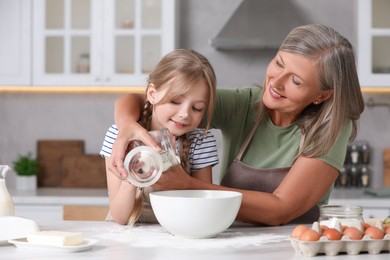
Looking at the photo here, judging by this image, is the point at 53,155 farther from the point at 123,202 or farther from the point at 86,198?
the point at 123,202

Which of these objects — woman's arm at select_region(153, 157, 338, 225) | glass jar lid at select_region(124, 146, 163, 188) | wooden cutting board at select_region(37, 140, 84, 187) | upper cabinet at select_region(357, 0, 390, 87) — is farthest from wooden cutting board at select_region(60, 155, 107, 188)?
glass jar lid at select_region(124, 146, 163, 188)

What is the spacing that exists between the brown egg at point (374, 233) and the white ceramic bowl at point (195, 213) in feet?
1.02

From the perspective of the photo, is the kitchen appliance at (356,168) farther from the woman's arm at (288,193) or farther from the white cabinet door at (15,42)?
the woman's arm at (288,193)

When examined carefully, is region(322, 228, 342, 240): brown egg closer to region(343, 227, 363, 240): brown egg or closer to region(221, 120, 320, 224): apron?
region(343, 227, 363, 240): brown egg

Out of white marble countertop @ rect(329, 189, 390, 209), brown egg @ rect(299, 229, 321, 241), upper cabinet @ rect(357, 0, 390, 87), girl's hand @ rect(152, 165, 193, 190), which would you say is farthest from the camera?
upper cabinet @ rect(357, 0, 390, 87)

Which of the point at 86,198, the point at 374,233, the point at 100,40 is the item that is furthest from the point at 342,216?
the point at 100,40

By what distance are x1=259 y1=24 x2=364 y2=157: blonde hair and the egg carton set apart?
52 centimetres

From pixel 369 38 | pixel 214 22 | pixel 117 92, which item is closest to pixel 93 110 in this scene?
pixel 117 92

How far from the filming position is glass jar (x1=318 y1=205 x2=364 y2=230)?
158 cm

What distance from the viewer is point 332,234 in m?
1.49

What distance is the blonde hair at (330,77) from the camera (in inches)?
80.5

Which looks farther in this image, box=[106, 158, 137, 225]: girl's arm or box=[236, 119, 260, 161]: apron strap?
box=[236, 119, 260, 161]: apron strap

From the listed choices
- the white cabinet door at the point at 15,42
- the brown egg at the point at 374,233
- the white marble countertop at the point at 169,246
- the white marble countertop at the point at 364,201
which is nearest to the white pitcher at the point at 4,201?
the white marble countertop at the point at 169,246

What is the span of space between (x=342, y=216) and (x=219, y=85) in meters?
2.74
